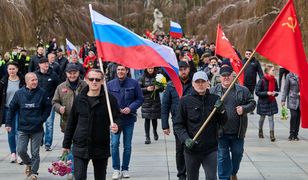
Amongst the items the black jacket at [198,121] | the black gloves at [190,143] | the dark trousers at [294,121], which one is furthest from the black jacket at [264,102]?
the black gloves at [190,143]

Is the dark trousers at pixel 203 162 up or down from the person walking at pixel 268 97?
down

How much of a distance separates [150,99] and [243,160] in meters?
2.77

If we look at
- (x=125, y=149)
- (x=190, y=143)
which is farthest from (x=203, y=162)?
(x=125, y=149)

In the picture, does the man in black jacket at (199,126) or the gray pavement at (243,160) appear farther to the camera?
the gray pavement at (243,160)

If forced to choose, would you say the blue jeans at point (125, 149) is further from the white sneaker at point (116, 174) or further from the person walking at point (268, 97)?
the person walking at point (268, 97)

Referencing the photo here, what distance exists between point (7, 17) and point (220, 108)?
2138 centimetres

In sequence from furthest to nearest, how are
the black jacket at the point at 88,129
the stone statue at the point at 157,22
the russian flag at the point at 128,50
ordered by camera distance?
1. the stone statue at the point at 157,22
2. the russian flag at the point at 128,50
3. the black jacket at the point at 88,129

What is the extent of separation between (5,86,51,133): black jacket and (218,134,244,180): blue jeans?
8.41 feet

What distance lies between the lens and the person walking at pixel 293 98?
14.2m

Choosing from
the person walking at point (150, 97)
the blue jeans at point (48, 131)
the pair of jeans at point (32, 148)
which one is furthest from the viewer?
the person walking at point (150, 97)

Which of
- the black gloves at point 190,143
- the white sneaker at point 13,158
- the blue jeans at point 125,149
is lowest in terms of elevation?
the white sneaker at point 13,158

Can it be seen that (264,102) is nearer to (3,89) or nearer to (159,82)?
(159,82)

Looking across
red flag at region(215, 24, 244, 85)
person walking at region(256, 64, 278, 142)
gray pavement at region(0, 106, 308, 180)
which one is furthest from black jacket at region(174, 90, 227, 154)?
red flag at region(215, 24, 244, 85)

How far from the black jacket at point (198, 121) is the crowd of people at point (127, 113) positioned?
0.01 metres
